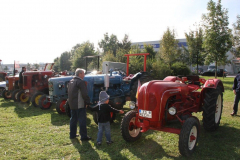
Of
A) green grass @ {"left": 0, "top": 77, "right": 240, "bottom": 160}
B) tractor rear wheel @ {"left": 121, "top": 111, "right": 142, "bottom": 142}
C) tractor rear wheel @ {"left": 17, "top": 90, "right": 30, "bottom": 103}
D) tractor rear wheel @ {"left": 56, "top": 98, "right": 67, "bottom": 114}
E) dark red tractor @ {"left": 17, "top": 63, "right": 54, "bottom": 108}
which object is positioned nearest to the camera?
green grass @ {"left": 0, "top": 77, "right": 240, "bottom": 160}

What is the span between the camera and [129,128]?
383cm

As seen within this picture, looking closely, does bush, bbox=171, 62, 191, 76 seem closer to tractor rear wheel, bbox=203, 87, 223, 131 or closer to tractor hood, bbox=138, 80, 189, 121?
tractor rear wheel, bbox=203, 87, 223, 131

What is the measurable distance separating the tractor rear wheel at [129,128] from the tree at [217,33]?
14.0m

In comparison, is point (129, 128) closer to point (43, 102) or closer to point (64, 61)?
point (43, 102)

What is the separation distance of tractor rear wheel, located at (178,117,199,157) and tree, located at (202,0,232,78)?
13.9 m

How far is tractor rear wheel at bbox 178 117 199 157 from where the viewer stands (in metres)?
3.13

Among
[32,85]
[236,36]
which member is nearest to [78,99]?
[32,85]

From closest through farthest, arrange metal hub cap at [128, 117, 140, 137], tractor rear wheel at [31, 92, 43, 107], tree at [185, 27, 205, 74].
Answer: metal hub cap at [128, 117, 140, 137]
tractor rear wheel at [31, 92, 43, 107]
tree at [185, 27, 205, 74]

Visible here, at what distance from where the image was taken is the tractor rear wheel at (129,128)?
3693 mm

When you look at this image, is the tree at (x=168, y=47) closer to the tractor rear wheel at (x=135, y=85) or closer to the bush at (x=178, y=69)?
the bush at (x=178, y=69)

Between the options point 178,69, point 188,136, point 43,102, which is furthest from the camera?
point 178,69

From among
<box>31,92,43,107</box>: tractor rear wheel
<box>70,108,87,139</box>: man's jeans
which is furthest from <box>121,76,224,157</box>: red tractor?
<box>31,92,43,107</box>: tractor rear wheel

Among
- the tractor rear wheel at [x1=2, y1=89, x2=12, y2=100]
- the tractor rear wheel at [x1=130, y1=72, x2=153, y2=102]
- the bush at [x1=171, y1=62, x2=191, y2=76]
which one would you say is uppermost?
the bush at [x1=171, y1=62, x2=191, y2=76]

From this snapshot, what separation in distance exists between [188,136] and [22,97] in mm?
8181
